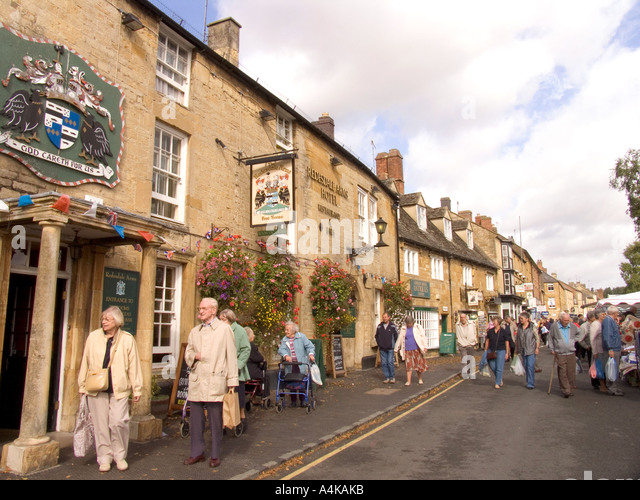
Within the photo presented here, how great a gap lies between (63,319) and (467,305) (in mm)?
25351

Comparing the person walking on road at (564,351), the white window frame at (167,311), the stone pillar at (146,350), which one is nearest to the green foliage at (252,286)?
the white window frame at (167,311)

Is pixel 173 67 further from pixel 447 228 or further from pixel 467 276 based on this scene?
pixel 467 276

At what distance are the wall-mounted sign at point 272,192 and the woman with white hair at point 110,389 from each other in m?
5.53

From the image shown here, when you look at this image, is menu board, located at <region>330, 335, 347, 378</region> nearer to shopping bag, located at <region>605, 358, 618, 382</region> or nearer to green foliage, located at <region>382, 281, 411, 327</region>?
green foliage, located at <region>382, 281, 411, 327</region>

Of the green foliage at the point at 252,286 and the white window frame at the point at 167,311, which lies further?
the green foliage at the point at 252,286

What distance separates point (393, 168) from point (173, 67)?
19.6 meters

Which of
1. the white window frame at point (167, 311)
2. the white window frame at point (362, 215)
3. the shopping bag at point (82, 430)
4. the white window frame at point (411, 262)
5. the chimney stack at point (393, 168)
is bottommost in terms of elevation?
the shopping bag at point (82, 430)

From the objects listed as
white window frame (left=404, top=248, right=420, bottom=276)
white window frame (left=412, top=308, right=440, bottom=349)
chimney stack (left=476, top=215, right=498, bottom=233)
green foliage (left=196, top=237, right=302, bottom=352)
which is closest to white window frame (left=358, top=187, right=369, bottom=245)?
white window frame (left=404, top=248, right=420, bottom=276)

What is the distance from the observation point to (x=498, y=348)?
1252 centimetres

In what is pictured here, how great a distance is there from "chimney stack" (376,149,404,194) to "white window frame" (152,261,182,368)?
66.1ft

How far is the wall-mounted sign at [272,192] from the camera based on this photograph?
35.4 ft

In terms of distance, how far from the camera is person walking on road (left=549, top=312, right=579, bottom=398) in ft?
35.4

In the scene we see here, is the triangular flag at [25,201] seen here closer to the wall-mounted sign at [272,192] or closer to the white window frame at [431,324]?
the wall-mounted sign at [272,192]
